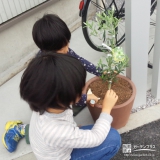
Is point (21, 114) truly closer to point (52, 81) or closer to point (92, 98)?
point (92, 98)

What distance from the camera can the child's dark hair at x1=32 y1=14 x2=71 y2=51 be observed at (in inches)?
58.9

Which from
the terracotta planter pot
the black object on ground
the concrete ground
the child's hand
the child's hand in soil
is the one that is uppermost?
the child's hand in soil

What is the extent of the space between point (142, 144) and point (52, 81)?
1088mm

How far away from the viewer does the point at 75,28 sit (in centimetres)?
340

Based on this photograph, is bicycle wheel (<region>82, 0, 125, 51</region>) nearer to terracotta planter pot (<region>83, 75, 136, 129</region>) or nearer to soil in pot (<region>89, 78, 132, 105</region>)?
soil in pot (<region>89, 78, 132, 105</region>)

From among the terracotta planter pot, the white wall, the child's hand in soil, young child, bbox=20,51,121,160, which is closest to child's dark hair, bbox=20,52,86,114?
young child, bbox=20,51,121,160

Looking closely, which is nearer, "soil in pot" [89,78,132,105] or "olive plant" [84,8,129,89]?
"olive plant" [84,8,129,89]

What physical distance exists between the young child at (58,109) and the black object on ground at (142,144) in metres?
0.37

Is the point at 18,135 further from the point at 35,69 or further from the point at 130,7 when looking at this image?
the point at 130,7

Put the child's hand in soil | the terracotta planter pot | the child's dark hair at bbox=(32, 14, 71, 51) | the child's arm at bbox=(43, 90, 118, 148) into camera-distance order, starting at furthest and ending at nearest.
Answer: the terracotta planter pot, the child's dark hair at bbox=(32, 14, 71, 51), the child's hand in soil, the child's arm at bbox=(43, 90, 118, 148)

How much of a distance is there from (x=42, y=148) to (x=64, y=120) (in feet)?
0.67

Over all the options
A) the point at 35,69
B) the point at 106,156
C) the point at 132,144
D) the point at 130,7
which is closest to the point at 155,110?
the point at 132,144

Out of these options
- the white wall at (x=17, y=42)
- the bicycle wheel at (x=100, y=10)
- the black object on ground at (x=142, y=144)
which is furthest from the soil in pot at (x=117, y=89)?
the white wall at (x=17, y=42)

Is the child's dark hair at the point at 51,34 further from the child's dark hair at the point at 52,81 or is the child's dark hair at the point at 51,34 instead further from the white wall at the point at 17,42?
the white wall at the point at 17,42
